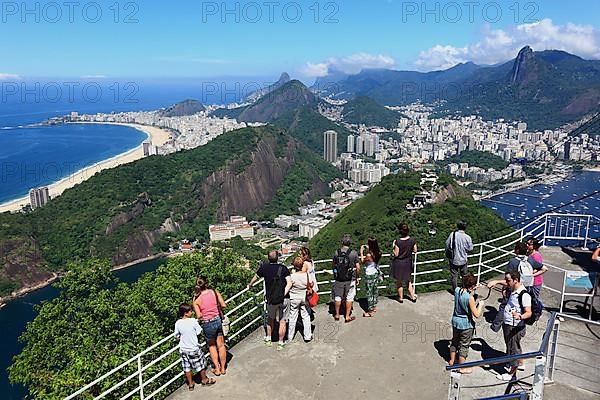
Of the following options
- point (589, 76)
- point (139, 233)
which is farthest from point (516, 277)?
point (589, 76)

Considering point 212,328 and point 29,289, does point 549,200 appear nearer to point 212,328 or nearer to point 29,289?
point 29,289

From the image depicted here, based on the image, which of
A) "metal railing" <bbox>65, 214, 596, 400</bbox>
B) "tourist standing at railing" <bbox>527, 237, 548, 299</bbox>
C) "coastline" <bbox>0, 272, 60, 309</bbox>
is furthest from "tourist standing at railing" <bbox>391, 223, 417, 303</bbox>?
"coastline" <bbox>0, 272, 60, 309</bbox>

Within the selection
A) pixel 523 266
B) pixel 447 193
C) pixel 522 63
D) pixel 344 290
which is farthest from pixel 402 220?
pixel 522 63

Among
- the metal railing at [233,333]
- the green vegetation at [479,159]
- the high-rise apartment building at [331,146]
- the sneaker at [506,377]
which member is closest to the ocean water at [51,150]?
the high-rise apartment building at [331,146]

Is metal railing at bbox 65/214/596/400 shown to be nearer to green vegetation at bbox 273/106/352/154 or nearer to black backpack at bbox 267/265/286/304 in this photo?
black backpack at bbox 267/265/286/304

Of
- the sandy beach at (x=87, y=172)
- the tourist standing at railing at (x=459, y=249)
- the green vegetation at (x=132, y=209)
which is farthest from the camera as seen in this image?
the sandy beach at (x=87, y=172)

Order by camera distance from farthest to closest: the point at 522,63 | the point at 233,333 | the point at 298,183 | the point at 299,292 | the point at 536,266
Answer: the point at 522,63 → the point at 298,183 → the point at 233,333 → the point at 536,266 → the point at 299,292

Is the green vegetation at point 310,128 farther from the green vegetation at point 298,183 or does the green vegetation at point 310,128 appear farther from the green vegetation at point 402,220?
the green vegetation at point 402,220

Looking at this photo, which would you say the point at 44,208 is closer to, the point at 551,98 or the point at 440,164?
the point at 440,164
